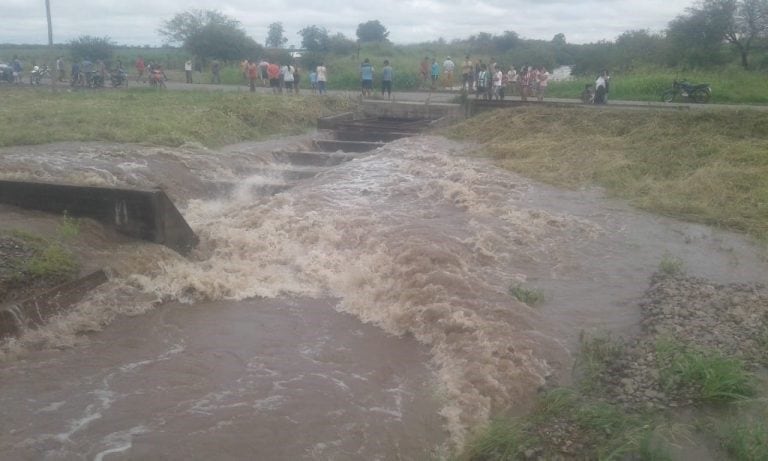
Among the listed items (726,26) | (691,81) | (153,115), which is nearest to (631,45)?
(726,26)

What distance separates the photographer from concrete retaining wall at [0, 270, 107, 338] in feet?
21.7

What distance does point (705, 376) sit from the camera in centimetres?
537

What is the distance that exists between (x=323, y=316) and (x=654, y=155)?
37.0 feet

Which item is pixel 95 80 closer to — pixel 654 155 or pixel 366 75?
pixel 366 75

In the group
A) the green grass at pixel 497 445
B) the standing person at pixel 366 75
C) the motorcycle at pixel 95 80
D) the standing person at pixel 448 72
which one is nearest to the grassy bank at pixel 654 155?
the standing person at pixel 366 75

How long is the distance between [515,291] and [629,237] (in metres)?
3.67

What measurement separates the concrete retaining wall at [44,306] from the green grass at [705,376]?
6.44m

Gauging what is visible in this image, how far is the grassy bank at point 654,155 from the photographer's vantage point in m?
12.4

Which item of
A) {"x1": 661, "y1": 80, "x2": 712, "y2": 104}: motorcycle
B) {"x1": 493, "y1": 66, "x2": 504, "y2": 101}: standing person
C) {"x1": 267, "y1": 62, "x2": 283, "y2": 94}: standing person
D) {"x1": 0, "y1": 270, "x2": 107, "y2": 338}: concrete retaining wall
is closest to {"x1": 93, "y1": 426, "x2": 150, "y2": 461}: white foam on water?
{"x1": 0, "y1": 270, "x2": 107, "y2": 338}: concrete retaining wall

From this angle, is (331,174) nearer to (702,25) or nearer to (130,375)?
(130,375)

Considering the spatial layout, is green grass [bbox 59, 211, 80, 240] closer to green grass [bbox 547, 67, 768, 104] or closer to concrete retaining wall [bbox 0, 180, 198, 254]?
concrete retaining wall [bbox 0, 180, 198, 254]

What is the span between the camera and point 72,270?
767cm

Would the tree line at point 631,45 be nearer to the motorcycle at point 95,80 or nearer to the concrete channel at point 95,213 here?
the motorcycle at point 95,80

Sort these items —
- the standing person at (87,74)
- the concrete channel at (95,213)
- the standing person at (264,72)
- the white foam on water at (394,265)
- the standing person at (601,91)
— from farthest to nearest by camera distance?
the standing person at (264,72), the standing person at (87,74), the standing person at (601,91), the concrete channel at (95,213), the white foam on water at (394,265)
